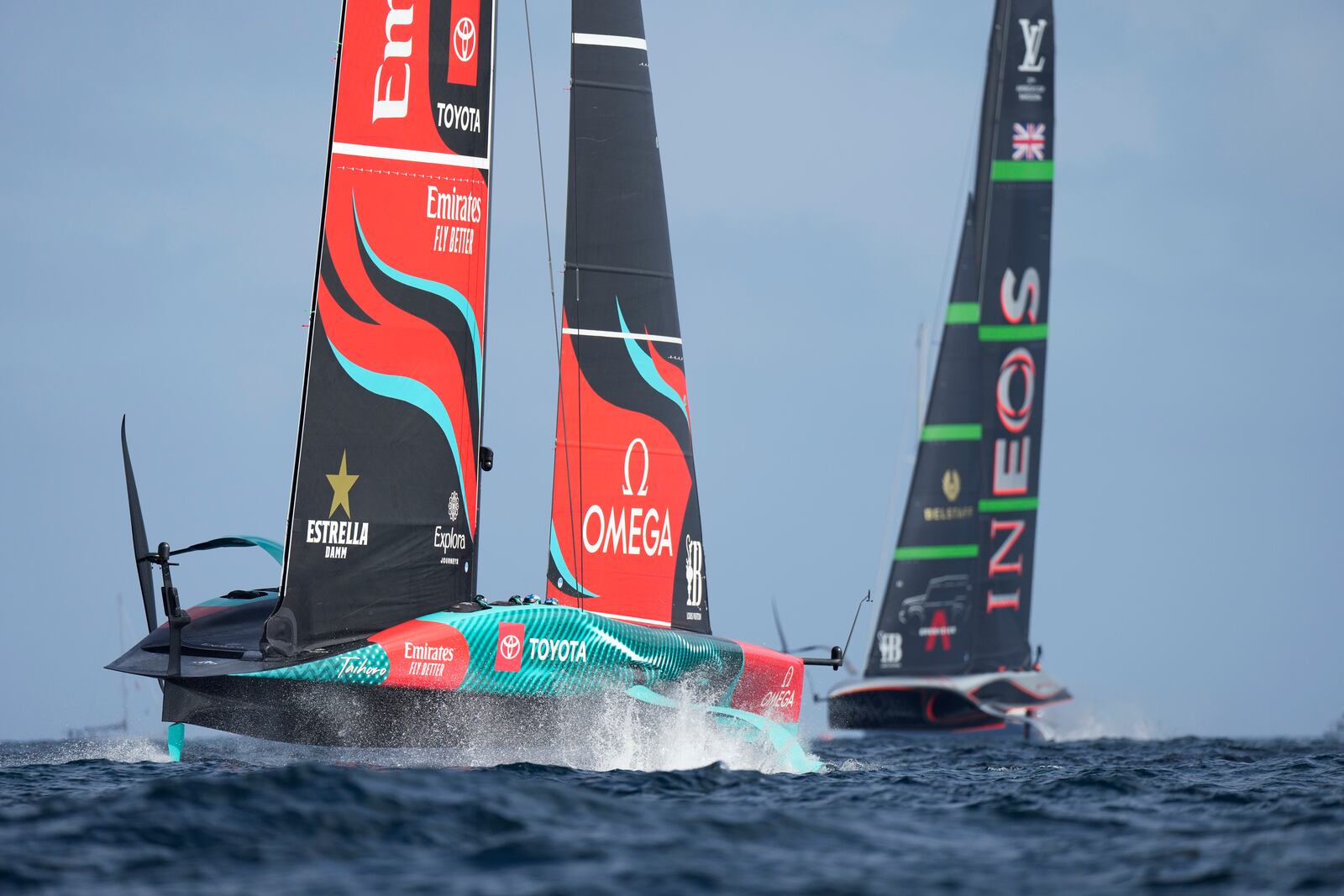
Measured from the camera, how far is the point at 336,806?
8.73m

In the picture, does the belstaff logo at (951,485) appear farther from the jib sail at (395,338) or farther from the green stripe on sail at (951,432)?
the jib sail at (395,338)

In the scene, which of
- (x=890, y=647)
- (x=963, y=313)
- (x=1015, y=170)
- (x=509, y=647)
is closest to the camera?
(x=509, y=647)

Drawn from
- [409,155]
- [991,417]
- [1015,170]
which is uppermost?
[1015,170]

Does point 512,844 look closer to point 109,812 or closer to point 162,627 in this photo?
point 109,812

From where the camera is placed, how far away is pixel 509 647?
13125 mm

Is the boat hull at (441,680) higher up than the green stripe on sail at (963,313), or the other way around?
the green stripe on sail at (963,313)

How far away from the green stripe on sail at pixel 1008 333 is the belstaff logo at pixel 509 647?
71.7ft

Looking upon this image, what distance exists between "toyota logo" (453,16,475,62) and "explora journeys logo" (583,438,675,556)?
15.0ft

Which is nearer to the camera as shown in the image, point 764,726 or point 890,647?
point 764,726

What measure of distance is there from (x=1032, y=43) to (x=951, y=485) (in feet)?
31.7

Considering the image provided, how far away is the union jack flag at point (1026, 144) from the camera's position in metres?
33.9

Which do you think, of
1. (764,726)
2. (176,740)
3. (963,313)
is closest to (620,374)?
(764,726)

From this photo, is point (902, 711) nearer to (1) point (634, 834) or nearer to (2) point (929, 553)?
(2) point (929, 553)

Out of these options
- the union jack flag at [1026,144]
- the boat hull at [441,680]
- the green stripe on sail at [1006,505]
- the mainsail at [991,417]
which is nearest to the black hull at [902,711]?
the mainsail at [991,417]
